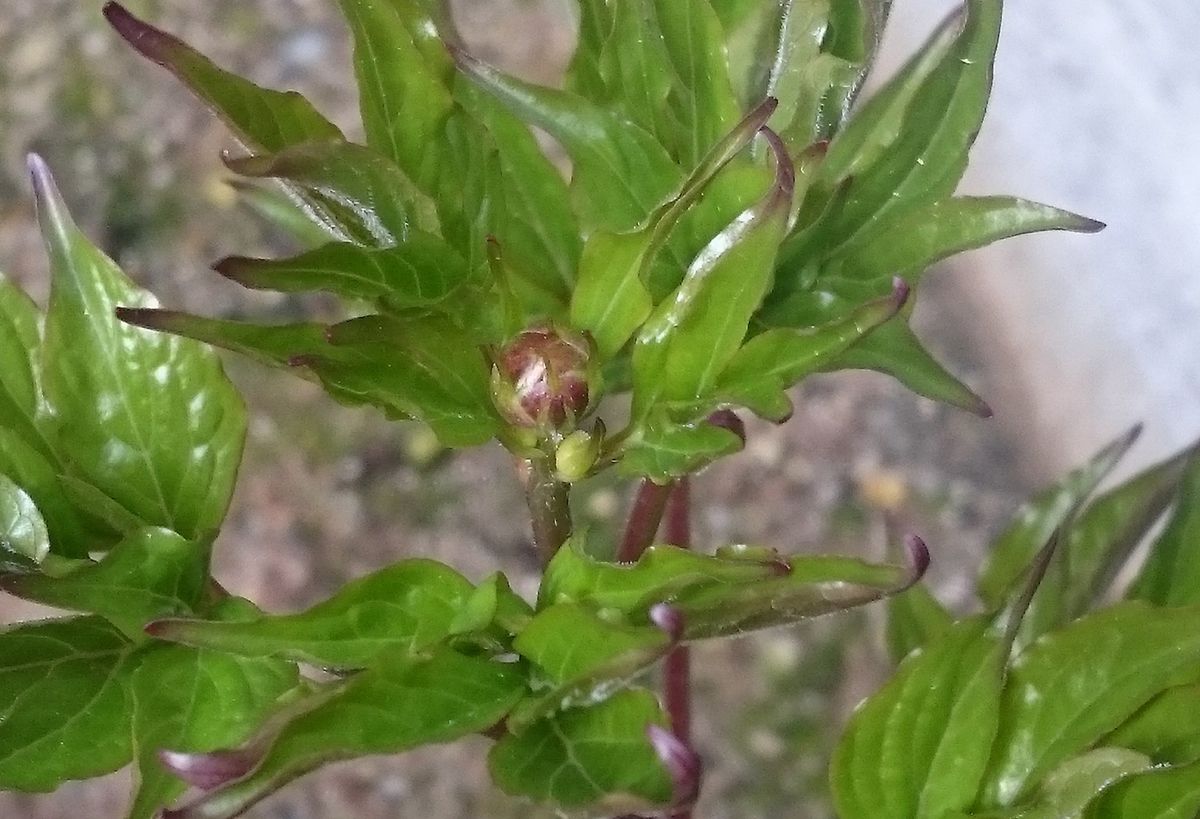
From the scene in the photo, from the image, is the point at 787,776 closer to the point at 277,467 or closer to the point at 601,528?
the point at 601,528

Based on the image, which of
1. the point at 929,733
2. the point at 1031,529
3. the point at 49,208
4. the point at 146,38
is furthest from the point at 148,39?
the point at 1031,529

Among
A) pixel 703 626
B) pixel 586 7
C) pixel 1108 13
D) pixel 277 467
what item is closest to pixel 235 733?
pixel 703 626

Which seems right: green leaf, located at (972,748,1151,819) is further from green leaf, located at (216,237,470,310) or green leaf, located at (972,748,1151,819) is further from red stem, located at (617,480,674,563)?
green leaf, located at (216,237,470,310)

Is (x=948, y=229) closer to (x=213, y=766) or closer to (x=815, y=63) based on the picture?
(x=815, y=63)

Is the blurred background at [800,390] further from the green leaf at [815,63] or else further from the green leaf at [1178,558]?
the green leaf at [815,63]

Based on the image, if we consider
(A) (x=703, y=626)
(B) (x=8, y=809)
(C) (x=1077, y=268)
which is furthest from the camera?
(C) (x=1077, y=268)

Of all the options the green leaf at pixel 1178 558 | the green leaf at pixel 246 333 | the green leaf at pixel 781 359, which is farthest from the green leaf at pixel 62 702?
the green leaf at pixel 1178 558

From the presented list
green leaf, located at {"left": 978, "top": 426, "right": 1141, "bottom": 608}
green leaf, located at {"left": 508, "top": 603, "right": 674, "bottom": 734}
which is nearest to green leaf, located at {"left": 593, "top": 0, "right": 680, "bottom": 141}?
green leaf, located at {"left": 508, "top": 603, "right": 674, "bottom": 734}
